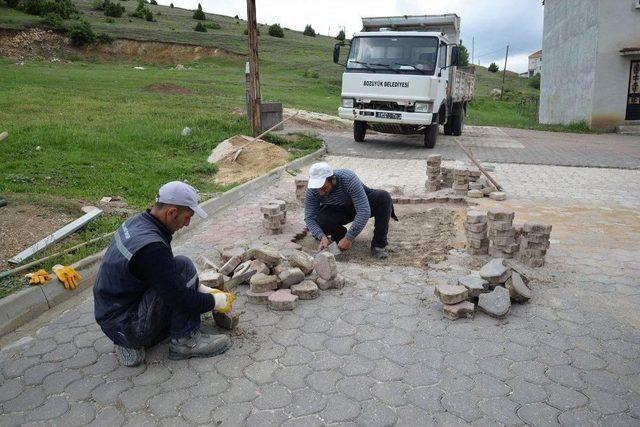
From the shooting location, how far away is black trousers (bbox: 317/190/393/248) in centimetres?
521

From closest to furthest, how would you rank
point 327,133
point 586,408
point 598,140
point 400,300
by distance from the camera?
point 586,408 < point 400,300 < point 327,133 < point 598,140

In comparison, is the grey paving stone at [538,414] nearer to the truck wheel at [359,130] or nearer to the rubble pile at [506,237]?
the rubble pile at [506,237]

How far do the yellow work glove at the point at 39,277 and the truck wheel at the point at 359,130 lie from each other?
10.1 metres

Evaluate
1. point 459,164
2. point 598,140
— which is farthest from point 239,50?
point 459,164

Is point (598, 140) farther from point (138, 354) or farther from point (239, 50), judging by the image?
point (239, 50)

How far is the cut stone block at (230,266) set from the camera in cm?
447

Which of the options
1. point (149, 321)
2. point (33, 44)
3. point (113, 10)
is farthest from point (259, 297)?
point (113, 10)

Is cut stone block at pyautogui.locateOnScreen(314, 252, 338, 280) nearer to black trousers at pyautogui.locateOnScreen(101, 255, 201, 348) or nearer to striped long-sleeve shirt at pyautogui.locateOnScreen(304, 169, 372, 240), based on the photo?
striped long-sleeve shirt at pyautogui.locateOnScreen(304, 169, 372, 240)

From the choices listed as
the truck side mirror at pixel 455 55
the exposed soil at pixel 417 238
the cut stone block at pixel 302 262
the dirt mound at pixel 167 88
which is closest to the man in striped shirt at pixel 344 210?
the exposed soil at pixel 417 238

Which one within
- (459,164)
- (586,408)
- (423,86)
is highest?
(423,86)

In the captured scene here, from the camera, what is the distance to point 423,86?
11125 mm

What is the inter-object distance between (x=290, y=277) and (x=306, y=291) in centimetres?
20

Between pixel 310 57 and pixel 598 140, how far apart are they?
26.6 m

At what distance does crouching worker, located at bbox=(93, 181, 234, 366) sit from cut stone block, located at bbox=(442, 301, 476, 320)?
1.68 metres
